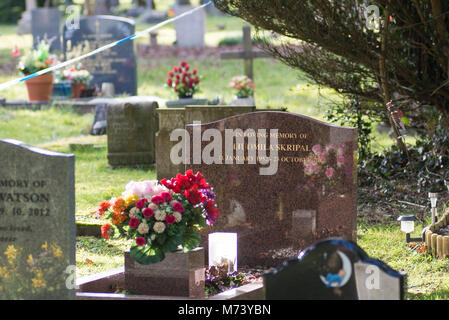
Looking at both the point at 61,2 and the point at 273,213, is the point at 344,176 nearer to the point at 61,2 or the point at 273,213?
the point at 273,213

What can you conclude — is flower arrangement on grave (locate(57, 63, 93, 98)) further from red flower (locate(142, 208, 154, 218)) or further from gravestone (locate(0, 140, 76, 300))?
gravestone (locate(0, 140, 76, 300))

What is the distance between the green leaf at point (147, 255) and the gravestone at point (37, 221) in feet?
2.07

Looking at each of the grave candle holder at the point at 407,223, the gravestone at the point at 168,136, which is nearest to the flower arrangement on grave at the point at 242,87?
the gravestone at the point at 168,136

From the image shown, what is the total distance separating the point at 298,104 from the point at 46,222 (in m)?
13.3

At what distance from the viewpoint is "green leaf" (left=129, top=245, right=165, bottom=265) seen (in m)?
5.96

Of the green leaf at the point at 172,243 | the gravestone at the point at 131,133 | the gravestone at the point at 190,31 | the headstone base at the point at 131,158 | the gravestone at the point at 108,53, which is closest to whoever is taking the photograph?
the green leaf at the point at 172,243

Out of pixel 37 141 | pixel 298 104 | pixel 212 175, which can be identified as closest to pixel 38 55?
pixel 37 141

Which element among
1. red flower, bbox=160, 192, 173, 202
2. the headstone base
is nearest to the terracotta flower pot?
the headstone base

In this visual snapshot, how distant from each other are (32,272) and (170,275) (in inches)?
40.8

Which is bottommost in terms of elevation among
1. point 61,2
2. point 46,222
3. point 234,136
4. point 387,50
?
point 46,222

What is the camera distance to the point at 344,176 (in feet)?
22.6

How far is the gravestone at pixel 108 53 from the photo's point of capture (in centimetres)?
1864

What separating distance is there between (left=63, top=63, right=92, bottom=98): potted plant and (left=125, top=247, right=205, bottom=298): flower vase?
1222cm

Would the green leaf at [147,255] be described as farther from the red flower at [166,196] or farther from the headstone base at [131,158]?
the headstone base at [131,158]
